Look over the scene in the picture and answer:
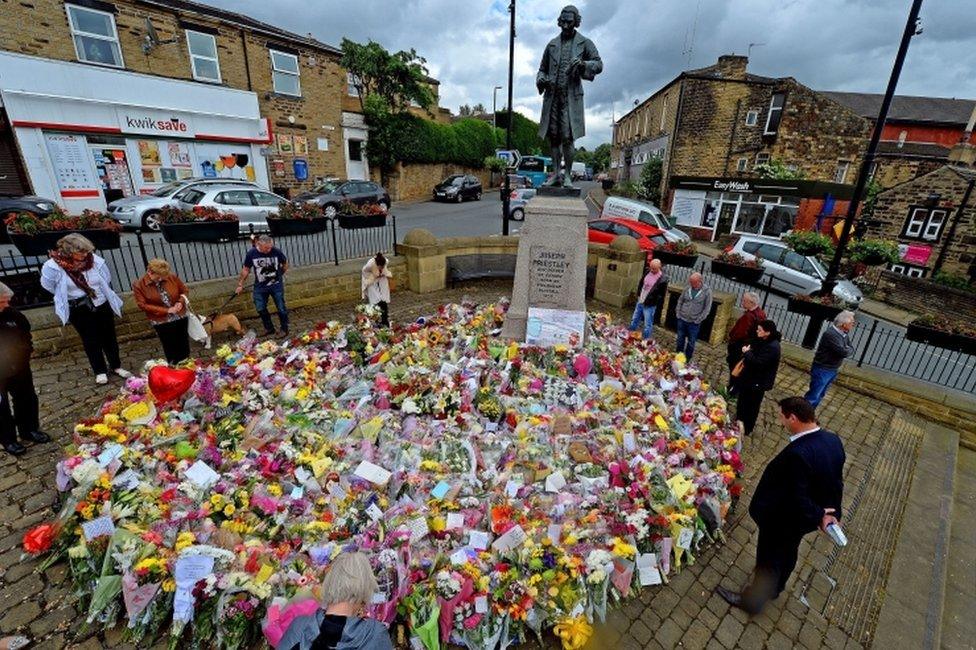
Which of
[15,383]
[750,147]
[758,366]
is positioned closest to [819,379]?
[758,366]

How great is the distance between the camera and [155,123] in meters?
16.7

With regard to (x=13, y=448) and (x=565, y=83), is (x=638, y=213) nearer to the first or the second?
(x=565, y=83)

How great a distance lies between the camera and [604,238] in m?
13.9

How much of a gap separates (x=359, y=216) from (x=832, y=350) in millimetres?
9663

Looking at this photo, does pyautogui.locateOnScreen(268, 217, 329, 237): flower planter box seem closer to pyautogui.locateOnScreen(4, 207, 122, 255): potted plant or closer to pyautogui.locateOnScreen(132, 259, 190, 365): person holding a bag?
pyautogui.locateOnScreen(4, 207, 122, 255): potted plant

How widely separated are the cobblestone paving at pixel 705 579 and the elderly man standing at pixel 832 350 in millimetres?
846

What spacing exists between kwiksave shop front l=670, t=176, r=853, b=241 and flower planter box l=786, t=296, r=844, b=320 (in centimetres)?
1606

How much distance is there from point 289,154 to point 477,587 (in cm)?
2314

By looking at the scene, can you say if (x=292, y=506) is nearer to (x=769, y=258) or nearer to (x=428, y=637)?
(x=428, y=637)

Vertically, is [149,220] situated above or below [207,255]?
above

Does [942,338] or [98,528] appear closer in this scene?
[98,528]

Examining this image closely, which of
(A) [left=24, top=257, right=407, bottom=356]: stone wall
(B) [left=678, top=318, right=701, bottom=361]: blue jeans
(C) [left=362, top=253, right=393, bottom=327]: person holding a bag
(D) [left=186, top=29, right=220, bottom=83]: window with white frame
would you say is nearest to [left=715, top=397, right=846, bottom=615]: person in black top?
(B) [left=678, top=318, right=701, bottom=361]: blue jeans

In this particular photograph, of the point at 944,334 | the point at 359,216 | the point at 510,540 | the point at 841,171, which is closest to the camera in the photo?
the point at 510,540

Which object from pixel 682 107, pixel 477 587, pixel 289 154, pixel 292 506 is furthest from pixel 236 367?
pixel 682 107
